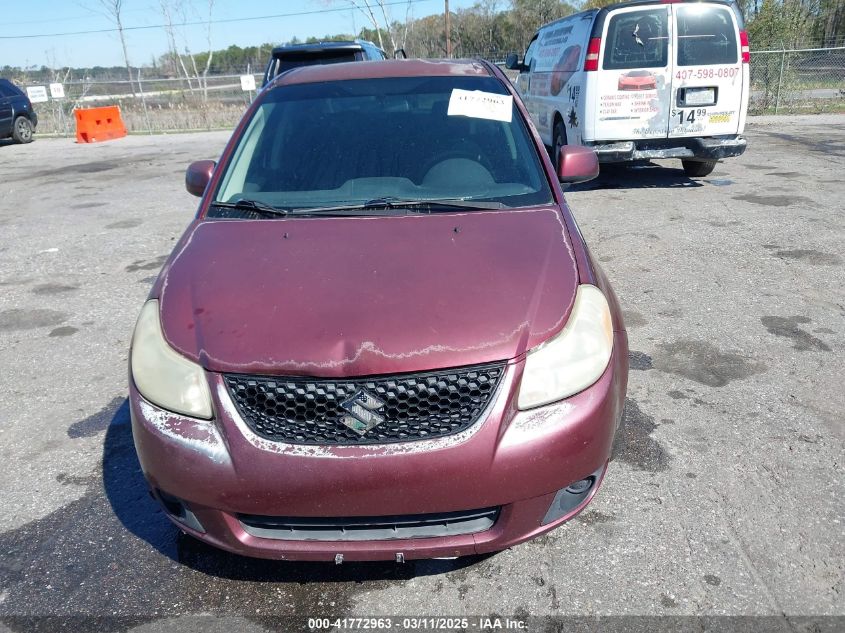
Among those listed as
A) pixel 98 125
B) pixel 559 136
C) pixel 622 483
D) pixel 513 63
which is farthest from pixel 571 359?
pixel 98 125

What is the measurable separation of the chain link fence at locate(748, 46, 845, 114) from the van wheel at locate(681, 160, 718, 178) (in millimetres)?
9429

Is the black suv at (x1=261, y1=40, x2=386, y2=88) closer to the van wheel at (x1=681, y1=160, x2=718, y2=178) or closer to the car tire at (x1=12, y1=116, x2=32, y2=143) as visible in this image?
the van wheel at (x1=681, y1=160, x2=718, y2=178)

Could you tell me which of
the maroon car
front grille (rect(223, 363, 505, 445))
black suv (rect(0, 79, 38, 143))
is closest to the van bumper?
the maroon car

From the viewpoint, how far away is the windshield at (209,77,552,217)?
3199 millimetres

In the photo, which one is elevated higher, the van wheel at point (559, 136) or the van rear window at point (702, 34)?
the van rear window at point (702, 34)

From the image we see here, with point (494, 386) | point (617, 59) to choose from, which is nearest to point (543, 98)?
point (617, 59)

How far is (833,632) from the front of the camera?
2.18m

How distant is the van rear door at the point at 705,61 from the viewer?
8.38 metres

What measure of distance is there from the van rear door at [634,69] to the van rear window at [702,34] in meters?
0.19

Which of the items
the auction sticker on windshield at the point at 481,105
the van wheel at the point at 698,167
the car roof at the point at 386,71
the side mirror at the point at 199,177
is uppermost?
the car roof at the point at 386,71

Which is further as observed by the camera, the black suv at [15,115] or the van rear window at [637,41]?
the black suv at [15,115]

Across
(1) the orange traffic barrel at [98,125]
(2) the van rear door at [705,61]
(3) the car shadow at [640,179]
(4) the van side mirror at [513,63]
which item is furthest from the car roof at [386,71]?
(1) the orange traffic barrel at [98,125]

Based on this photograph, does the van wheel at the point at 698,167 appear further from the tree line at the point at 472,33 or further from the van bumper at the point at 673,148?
the tree line at the point at 472,33

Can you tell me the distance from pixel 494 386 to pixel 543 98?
963 cm
